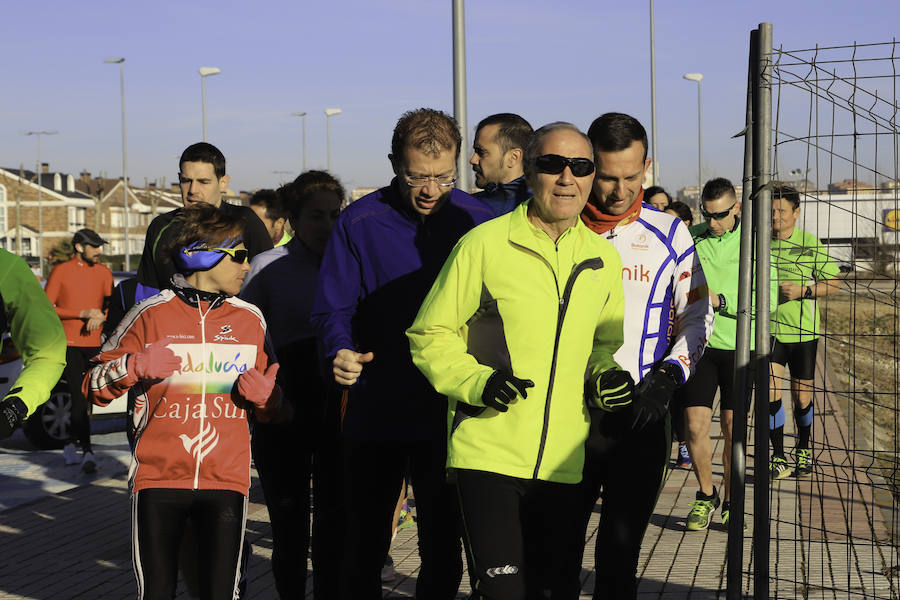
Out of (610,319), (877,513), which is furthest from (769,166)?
(877,513)

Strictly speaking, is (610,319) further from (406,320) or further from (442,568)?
(442,568)

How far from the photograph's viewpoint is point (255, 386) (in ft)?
13.7

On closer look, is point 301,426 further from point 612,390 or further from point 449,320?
point 612,390

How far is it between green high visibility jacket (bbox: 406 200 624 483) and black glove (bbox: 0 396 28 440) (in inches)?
50.9

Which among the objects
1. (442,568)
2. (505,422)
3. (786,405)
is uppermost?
(505,422)

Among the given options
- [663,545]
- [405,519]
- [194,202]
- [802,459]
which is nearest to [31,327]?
[194,202]

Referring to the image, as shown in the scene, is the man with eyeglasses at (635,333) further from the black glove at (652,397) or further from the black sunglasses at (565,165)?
the black sunglasses at (565,165)

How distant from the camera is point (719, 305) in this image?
7664mm

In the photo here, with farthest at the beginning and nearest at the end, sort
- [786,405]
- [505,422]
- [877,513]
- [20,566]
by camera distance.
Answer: [786,405], [877,513], [20,566], [505,422]

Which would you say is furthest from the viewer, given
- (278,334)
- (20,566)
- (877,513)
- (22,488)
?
(22,488)

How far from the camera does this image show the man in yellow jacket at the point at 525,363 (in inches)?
143

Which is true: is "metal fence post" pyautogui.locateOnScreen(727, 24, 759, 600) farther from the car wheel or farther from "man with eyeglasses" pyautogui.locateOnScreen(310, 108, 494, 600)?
the car wheel

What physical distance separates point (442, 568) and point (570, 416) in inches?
37.8

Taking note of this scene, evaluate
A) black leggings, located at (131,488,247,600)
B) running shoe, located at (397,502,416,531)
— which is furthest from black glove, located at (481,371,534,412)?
running shoe, located at (397,502,416,531)
